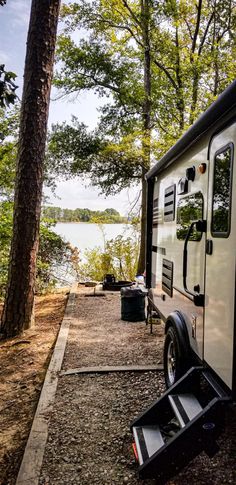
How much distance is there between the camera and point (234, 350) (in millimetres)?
2240

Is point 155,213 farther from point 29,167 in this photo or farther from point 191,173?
point 191,173

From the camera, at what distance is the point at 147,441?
8.62ft

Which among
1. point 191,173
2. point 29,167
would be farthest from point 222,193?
point 29,167

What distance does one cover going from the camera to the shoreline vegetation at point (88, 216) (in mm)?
11961

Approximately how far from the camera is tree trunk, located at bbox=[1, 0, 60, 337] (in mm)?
5805

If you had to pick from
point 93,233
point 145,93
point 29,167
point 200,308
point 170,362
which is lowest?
point 170,362

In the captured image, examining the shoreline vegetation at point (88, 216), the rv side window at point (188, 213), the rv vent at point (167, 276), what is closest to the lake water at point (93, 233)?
the shoreline vegetation at point (88, 216)

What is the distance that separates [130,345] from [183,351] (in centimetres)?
226

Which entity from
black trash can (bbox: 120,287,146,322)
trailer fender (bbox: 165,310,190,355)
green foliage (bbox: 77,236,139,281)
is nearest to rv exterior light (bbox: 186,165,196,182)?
trailer fender (bbox: 165,310,190,355)

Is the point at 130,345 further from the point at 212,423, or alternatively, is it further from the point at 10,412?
the point at 212,423

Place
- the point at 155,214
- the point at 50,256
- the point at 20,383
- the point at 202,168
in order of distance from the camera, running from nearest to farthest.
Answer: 1. the point at 202,168
2. the point at 20,383
3. the point at 155,214
4. the point at 50,256

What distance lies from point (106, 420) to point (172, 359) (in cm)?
90

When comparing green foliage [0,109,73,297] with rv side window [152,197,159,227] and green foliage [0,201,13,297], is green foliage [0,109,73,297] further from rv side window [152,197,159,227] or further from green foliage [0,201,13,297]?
rv side window [152,197,159,227]

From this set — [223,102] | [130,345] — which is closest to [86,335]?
[130,345]
